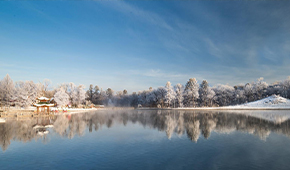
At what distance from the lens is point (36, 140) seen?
22.7 metres

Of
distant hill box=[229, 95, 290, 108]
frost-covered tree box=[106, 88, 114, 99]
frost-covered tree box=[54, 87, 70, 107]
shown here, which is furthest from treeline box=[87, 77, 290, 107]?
frost-covered tree box=[54, 87, 70, 107]

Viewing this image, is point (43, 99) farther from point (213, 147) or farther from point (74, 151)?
point (213, 147)

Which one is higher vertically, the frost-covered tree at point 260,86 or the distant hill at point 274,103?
the frost-covered tree at point 260,86

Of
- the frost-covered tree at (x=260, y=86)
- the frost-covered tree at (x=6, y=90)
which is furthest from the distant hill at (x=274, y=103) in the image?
the frost-covered tree at (x=6, y=90)

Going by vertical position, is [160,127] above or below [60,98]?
below

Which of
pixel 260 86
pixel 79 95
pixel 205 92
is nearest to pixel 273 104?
pixel 260 86

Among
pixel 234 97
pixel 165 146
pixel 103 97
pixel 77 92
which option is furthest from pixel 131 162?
pixel 103 97

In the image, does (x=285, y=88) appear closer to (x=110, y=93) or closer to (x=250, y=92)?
(x=250, y=92)

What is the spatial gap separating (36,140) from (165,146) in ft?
54.0

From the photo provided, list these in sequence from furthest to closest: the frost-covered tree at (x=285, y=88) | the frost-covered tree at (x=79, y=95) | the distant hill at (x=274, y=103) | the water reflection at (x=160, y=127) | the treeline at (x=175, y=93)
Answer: the frost-covered tree at (x=79, y=95), the frost-covered tree at (x=285, y=88), the distant hill at (x=274, y=103), the treeline at (x=175, y=93), the water reflection at (x=160, y=127)

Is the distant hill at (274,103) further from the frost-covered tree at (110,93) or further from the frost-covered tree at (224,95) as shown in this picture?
the frost-covered tree at (110,93)

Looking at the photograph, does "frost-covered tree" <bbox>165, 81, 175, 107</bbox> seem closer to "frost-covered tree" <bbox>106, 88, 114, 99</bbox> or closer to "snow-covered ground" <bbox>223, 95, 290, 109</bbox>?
"snow-covered ground" <bbox>223, 95, 290, 109</bbox>

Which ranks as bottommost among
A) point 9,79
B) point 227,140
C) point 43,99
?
point 227,140

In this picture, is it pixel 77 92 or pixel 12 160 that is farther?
pixel 77 92
